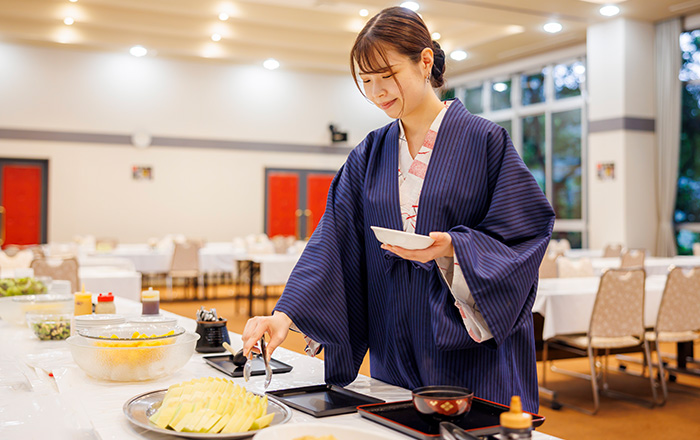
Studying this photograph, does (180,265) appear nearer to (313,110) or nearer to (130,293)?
(130,293)

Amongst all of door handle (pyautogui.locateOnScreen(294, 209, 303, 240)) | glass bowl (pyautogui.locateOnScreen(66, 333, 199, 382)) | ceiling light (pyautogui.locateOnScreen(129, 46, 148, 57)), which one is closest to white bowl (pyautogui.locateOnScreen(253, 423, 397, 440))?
glass bowl (pyautogui.locateOnScreen(66, 333, 199, 382))

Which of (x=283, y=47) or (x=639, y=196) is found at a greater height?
(x=283, y=47)

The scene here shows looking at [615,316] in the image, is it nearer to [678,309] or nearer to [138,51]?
[678,309]

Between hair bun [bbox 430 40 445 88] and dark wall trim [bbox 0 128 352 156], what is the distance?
1129 centimetres

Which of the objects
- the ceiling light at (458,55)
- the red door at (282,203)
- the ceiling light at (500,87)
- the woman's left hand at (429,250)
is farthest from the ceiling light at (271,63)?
the woman's left hand at (429,250)

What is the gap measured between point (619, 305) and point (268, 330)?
311 centimetres

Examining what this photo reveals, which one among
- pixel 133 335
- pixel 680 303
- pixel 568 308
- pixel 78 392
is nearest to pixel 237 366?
pixel 133 335

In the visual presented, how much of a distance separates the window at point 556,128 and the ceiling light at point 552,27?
110 centimetres

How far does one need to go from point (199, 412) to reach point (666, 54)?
33.2ft

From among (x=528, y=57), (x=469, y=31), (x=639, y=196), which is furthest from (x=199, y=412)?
(x=528, y=57)

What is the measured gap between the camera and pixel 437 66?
5.00 ft

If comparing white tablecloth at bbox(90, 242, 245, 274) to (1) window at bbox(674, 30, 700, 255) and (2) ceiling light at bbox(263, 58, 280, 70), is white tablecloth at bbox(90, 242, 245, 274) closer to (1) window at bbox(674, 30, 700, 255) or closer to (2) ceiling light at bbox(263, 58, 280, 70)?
(2) ceiling light at bbox(263, 58, 280, 70)

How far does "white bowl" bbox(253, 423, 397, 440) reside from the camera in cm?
95

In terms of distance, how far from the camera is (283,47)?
11.8 m
